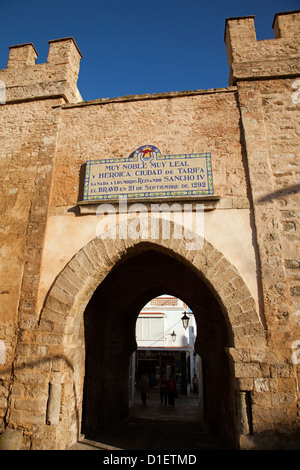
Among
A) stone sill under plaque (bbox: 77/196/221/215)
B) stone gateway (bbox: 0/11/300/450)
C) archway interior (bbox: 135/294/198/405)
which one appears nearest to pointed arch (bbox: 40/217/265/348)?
stone gateway (bbox: 0/11/300/450)

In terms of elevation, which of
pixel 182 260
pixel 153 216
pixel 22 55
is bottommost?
pixel 182 260

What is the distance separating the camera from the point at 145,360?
17672mm

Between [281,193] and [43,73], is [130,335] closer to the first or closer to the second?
[281,193]

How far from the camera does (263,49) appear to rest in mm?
4891

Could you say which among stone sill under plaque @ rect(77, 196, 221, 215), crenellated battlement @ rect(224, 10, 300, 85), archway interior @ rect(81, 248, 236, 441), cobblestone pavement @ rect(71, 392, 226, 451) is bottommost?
cobblestone pavement @ rect(71, 392, 226, 451)

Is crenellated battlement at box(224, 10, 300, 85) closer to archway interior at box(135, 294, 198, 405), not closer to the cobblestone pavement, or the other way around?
the cobblestone pavement

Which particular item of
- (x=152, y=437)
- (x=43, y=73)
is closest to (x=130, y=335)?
(x=152, y=437)

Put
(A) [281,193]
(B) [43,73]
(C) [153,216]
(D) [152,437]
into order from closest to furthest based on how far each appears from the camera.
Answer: (A) [281,193] → (C) [153,216] → (D) [152,437] → (B) [43,73]

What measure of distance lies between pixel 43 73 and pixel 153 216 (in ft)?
11.1

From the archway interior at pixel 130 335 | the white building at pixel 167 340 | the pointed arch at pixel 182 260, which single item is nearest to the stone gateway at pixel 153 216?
the pointed arch at pixel 182 260

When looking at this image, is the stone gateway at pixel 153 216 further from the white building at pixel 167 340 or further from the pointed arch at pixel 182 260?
the white building at pixel 167 340

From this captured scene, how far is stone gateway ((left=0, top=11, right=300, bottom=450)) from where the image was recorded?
11.9 ft

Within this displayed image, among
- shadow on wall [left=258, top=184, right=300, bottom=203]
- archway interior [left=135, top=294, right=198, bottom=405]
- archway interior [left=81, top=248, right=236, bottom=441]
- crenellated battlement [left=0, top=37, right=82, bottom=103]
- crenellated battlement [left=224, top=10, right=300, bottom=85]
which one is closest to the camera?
shadow on wall [left=258, top=184, right=300, bottom=203]

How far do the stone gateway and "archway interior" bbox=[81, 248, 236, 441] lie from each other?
0.13 meters
